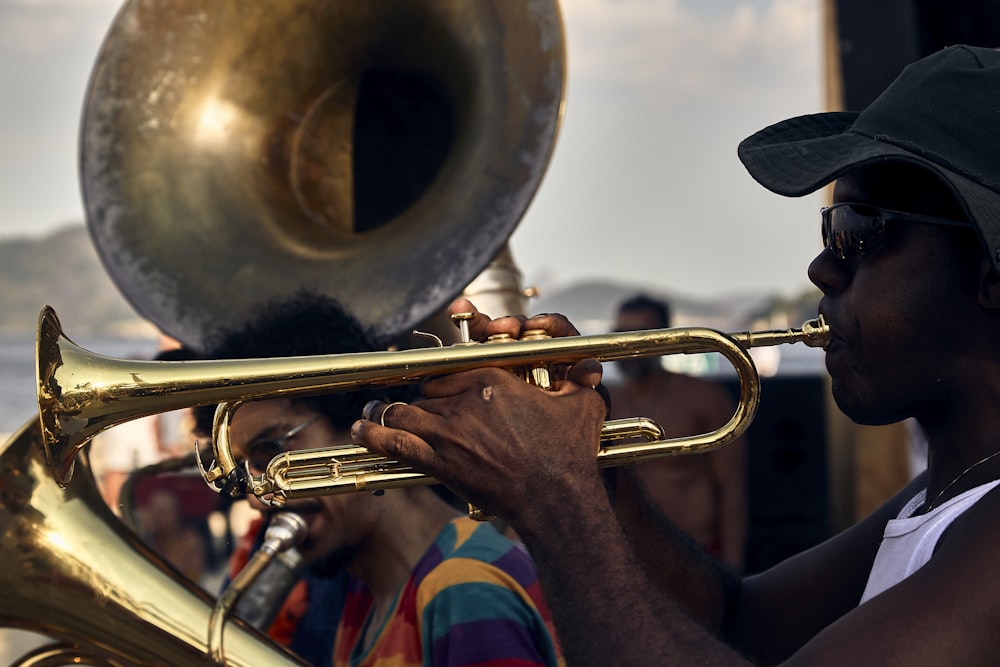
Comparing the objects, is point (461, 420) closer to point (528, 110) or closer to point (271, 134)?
point (528, 110)

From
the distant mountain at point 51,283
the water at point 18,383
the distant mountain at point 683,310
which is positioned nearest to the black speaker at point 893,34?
the distant mountain at point 683,310

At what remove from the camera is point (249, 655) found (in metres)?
2.01

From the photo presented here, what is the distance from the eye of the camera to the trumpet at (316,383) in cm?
158

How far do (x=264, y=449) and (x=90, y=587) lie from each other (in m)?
0.44

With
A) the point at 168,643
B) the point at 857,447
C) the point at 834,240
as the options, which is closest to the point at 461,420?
the point at 834,240

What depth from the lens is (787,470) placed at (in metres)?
6.51

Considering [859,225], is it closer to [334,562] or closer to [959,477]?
[959,477]

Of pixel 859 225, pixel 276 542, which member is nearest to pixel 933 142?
pixel 859 225

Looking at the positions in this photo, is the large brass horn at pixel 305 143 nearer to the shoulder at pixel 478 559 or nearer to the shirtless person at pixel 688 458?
the shoulder at pixel 478 559

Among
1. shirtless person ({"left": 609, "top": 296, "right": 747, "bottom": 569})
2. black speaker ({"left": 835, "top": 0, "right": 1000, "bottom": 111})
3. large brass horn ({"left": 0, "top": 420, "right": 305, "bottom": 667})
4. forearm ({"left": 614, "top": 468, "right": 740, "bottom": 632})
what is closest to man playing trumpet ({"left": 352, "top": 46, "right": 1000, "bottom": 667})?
forearm ({"left": 614, "top": 468, "right": 740, "bottom": 632})

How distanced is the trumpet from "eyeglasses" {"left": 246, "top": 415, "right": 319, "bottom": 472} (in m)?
0.56

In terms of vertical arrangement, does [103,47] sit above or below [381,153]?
above

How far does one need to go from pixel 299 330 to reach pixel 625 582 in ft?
4.42

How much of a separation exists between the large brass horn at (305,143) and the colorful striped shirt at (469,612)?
0.61m
